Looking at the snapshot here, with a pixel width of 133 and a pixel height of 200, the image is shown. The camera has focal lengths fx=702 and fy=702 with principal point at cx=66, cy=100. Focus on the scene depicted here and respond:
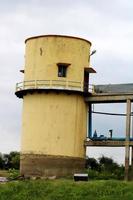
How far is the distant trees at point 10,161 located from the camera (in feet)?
221

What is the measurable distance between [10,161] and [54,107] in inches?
1107

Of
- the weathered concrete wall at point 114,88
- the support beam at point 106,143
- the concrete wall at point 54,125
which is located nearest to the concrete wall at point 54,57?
the concrete wall at point 54,125

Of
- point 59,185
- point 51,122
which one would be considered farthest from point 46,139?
point 59,185

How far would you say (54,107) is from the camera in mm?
45000

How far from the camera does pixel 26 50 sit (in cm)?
4766

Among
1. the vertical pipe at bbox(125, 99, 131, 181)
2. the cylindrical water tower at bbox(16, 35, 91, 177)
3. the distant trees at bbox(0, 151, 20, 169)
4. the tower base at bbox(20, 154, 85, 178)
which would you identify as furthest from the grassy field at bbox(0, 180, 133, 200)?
the distant trees at bbox(0, 151, 20, 169)

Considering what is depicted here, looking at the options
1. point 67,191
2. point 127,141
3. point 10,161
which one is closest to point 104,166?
point 10,161

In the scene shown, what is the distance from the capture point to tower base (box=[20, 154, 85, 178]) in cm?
4425

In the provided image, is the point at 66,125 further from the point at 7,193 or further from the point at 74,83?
the point at 7,193

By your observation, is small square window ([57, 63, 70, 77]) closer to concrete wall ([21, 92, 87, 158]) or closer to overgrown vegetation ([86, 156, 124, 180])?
concrete wall ([21, 92, 87, 158])

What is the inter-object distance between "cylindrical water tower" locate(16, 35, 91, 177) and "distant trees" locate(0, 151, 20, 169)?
831 inches

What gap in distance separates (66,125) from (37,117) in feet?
6.42

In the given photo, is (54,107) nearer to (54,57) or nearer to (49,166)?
(54,57)

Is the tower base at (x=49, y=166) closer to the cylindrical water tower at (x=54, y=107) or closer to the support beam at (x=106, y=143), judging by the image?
the cylindrical water tower at (x=54, y=107)
